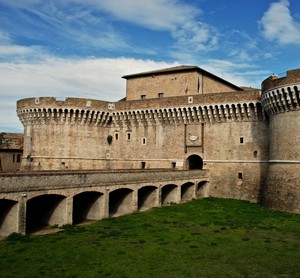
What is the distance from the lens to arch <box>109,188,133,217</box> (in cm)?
2098

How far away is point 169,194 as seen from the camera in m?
25.6

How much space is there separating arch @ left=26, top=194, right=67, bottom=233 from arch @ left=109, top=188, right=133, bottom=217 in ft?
14.3

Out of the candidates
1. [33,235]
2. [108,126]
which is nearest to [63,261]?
[33,235]

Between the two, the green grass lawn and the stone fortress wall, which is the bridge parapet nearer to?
the green grass lawn

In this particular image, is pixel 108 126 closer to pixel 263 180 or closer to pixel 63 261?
pixel 263 180

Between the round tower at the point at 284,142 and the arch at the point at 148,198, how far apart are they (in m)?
7.56

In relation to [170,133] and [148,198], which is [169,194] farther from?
[170,133]

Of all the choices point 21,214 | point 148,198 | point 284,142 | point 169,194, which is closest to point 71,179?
point 21,214

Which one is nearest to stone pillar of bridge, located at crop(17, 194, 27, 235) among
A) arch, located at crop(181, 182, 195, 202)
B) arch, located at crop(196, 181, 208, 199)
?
arch, located at crop(181, 182, 195, 202)

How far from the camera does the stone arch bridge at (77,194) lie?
47.7 feet

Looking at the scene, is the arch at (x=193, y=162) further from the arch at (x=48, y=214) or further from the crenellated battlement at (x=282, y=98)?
the arch at (x=48, y=214)

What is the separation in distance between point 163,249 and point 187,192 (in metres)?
14.3

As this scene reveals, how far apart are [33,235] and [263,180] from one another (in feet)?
56.2

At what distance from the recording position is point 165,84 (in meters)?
33.1
